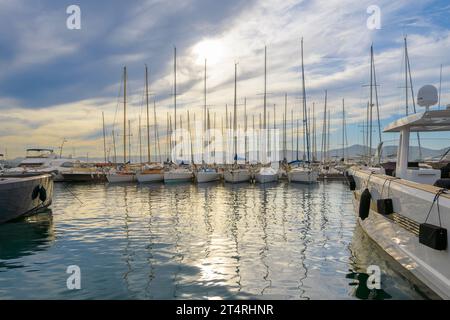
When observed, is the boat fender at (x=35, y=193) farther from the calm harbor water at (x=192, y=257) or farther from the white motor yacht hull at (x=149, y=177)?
the white motor yacht hull at (x=149, y=177)

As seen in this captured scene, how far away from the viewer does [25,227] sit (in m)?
14.6

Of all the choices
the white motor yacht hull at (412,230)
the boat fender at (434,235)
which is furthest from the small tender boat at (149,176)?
the boat fender at (434,235)

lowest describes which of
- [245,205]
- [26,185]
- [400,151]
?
[245,205]

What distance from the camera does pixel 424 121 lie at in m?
10.5

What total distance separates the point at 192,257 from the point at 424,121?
756 cm

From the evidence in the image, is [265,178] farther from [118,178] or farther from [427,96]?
[427,96]

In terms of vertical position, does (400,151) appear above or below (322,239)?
above

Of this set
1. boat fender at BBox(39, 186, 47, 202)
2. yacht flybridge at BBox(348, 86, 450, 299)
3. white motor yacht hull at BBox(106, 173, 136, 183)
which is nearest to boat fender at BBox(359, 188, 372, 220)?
yacht flybridge at BBox(348, 86, 450, 299)

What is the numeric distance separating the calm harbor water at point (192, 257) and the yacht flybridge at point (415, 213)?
56 cm

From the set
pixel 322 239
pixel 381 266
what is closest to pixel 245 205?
pixel 322 239
